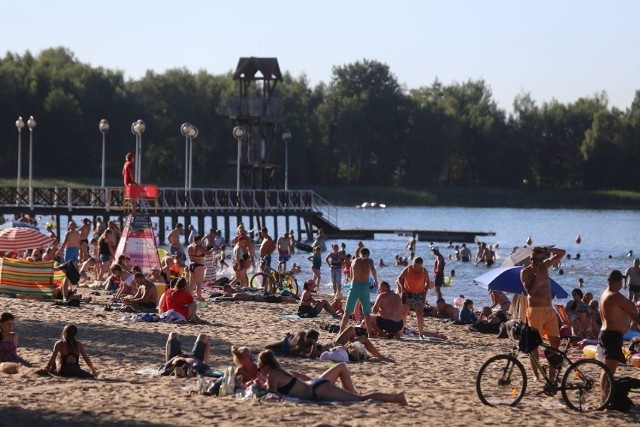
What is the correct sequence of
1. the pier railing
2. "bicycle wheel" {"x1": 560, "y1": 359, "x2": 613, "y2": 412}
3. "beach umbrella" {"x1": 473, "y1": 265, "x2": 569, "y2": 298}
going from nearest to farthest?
"bicycle wheel" {"x1": 560, "y1": 359, "x2": 613, "y2": 412} → "beach umbrella" {"x1": 473, "y1": 265, "x2": 569, "y2": 298} → the pier railing

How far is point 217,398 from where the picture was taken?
12.7 m

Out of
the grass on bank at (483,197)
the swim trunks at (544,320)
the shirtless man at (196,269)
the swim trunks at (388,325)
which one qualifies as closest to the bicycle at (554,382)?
the swim trunks at (544,320)

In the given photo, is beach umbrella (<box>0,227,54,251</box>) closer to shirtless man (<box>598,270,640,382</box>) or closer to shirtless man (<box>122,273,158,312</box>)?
shirtless man (<box>122,273,158,312</box>)

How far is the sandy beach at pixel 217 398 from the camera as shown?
38.6ft

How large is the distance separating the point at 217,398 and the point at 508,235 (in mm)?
61209

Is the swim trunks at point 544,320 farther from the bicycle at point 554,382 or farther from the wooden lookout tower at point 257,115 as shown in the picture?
the wooden lookout tower at point 257,115

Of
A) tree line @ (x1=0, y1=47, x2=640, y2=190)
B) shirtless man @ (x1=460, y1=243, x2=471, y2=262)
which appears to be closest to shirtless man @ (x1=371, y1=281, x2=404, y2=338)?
shirtless man @ (x1=460, y1=243, x2=471, y2=262)

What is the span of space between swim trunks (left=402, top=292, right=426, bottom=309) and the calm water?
1168 cm

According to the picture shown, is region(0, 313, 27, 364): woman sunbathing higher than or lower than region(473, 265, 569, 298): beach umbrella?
lower

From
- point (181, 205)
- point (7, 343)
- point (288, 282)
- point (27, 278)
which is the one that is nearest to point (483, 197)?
point (181, 205)

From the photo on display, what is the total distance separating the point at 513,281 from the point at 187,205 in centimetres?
2952

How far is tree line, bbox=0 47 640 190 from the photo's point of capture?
8412 cm

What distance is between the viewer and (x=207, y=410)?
1205 cm

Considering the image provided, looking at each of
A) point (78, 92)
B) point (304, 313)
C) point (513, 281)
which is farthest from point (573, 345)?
point (78, 92)
